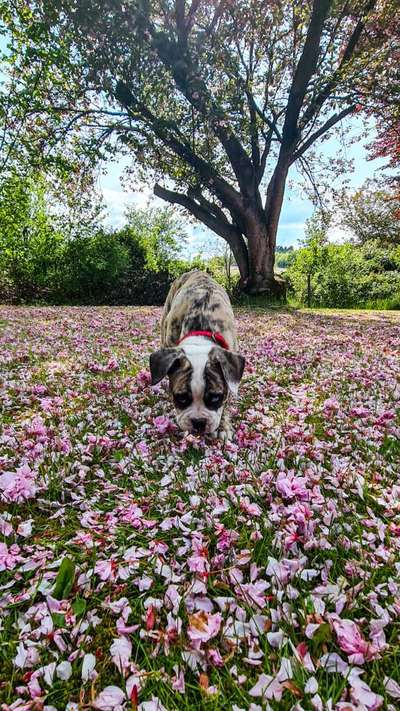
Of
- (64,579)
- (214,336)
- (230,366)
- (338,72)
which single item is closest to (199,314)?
(214,336)

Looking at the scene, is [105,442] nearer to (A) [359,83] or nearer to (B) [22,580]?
(B) [22,580]

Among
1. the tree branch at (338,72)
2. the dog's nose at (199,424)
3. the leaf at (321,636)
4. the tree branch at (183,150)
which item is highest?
the tree branch at (338,72)

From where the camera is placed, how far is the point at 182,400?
3816mm

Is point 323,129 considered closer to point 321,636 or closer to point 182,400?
point 182,400

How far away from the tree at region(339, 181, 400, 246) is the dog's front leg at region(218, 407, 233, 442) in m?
29.4

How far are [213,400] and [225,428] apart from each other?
34 centimetres

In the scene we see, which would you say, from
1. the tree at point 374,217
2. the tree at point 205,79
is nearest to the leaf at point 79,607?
the tree at point 205,79

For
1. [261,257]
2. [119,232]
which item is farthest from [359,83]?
[119,232]

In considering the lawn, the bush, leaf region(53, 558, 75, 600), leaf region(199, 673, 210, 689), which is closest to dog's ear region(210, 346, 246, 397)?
the lawn

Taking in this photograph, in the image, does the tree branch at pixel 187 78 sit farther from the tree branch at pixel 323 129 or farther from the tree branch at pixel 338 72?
the tree branch at pixel 323 129

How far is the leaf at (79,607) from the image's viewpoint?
1.79 meters

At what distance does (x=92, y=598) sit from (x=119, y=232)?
79.5ft

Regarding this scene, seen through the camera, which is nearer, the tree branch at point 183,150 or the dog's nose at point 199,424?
the dog's nose at point 199,424

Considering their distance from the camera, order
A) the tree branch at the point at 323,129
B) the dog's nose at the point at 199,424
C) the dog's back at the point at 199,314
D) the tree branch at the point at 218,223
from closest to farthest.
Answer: the dog's nose at the point at 199,424 < the dog's back at the point at 199,314 < the tree branch at the point at 323,129 < the tree branch at the point at 218,223
